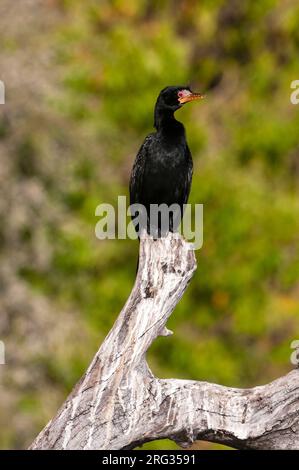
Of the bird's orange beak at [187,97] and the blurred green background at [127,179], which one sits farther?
the blurred green background at [127,179]

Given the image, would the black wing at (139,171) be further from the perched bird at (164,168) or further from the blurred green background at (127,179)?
the blurred green background at (127,179)

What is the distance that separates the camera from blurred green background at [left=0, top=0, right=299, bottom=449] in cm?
1518

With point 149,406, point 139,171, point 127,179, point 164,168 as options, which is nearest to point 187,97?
point 164,168

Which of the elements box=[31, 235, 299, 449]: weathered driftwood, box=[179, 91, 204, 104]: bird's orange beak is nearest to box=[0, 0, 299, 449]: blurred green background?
box=[179, 91, 204, 104]: bird's orange beak

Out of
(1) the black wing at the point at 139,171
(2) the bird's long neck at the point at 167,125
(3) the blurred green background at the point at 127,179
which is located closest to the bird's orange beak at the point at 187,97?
(2) the bird's long neck at the point at 167,125

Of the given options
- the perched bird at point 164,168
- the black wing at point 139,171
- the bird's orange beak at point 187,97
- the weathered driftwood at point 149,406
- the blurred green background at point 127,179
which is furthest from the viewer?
the blurred green background at point 127,179

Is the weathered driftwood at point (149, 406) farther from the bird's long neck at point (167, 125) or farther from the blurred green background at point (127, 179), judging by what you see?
the blurred green background at point (127, 179)

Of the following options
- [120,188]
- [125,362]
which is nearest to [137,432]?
[125,362]

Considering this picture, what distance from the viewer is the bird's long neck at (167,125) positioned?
7791mm

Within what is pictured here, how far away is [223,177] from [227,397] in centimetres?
1467

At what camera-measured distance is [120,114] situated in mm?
20969

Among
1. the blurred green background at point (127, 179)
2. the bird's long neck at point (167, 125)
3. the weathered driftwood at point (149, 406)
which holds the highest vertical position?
the blurred green background at point (127, 179)

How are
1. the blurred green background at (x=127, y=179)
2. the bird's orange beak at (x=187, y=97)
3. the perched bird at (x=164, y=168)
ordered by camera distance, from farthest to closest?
the blurred green background at (x=127, y=179) → the perched bird at (x=164, y=168) → the bird's orange beak at (x=187, y=97)

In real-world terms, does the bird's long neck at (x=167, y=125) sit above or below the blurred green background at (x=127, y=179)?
below
